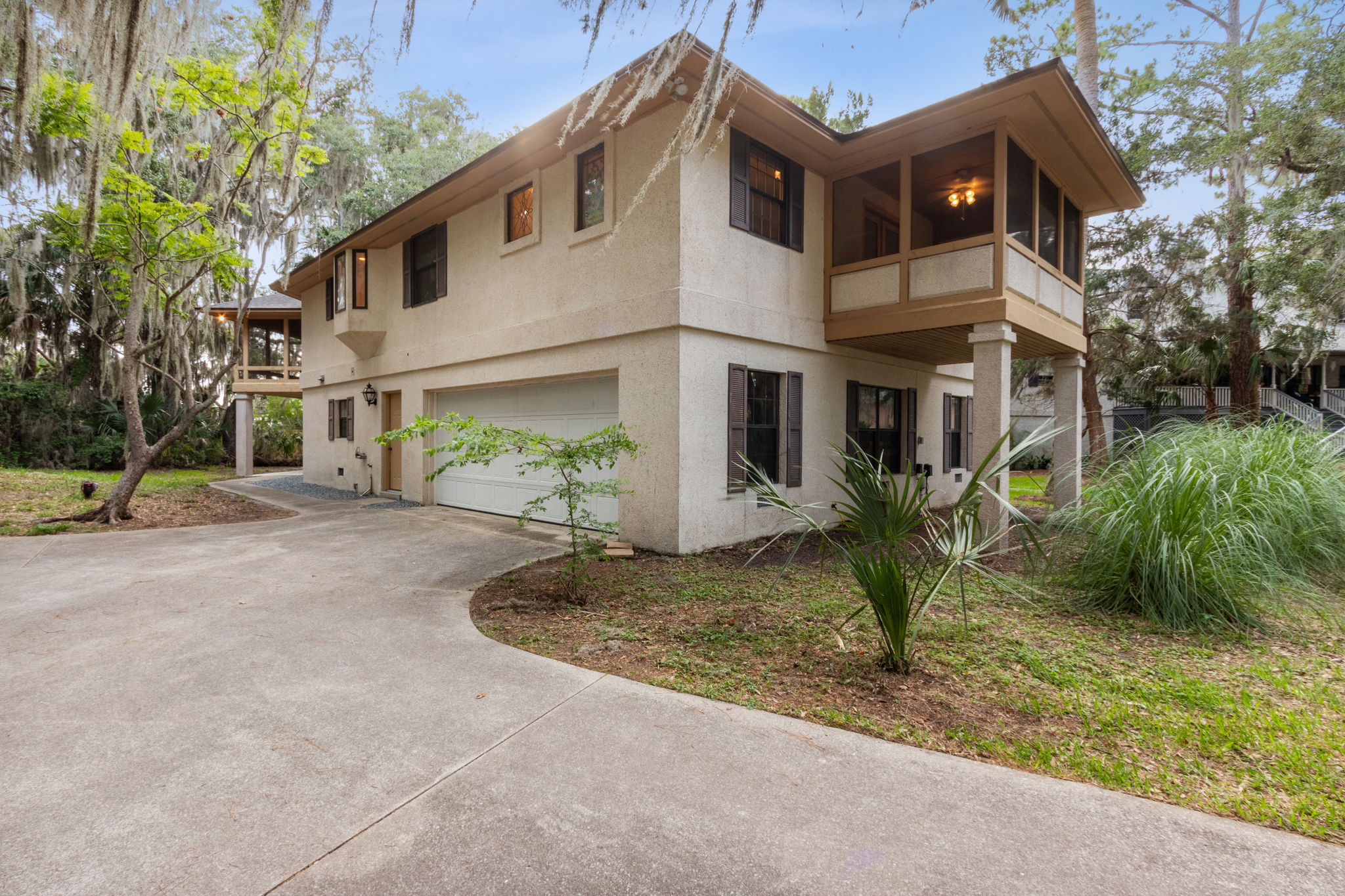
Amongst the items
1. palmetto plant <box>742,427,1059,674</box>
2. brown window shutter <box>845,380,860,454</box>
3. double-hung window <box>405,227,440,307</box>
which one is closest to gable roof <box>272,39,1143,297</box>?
double-hung window <box>405,227,440,307</box>

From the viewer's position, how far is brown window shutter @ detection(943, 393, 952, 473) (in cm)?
1178

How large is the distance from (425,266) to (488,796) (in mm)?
10160

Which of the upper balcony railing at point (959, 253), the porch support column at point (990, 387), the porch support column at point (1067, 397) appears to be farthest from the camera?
the porch support column at point (1067, 397)

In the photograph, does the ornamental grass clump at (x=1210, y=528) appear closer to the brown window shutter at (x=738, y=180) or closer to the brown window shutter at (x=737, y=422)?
the brown window shutter at (x=737, y=422)

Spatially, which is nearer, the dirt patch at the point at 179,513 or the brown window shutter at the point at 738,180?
the brown window shutter at the point at 738,180

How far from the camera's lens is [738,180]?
722cm

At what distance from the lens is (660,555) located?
681 cm

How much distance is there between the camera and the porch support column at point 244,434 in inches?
685

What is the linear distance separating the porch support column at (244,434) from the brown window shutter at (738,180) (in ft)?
52.7

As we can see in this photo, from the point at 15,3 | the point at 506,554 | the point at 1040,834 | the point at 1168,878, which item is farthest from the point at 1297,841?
the point at 15,3

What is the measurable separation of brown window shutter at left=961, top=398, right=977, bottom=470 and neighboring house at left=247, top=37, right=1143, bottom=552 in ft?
7.49

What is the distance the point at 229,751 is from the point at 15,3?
704 cm

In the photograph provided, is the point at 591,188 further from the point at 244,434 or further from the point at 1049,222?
the point at 244,434

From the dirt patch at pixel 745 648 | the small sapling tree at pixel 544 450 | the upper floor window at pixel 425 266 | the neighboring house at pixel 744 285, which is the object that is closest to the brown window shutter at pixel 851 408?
the neighboring house at pixel 744 285
